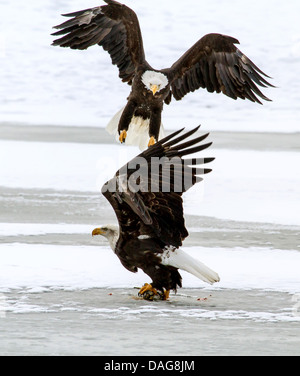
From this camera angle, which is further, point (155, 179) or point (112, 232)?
point (112, 232)

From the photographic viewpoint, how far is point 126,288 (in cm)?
527

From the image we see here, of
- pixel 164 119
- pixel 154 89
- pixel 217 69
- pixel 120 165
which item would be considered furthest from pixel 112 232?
pixel 164 119

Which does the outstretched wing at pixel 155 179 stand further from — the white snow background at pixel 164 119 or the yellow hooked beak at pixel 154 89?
the yellow hooked beak at pixel 154 89

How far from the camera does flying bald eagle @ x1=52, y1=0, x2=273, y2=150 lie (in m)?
7.09

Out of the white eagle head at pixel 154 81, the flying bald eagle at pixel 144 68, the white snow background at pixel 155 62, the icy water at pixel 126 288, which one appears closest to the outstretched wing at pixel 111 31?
the flying bald eagle at pixel 144 68

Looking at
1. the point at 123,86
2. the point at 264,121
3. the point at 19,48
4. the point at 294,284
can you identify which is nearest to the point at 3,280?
the point at 294,284

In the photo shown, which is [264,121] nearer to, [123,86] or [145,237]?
[123,86]

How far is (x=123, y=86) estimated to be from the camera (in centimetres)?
1702

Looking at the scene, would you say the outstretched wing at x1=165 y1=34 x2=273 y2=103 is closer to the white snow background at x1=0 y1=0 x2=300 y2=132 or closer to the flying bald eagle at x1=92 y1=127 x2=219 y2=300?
Result: the flying bald eagle at x1=92 y1=127 x2=219 y2=300

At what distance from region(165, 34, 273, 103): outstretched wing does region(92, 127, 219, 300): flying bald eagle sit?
2.69 metres

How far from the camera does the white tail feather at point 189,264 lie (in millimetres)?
4793

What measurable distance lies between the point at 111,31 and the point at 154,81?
2.28 feet

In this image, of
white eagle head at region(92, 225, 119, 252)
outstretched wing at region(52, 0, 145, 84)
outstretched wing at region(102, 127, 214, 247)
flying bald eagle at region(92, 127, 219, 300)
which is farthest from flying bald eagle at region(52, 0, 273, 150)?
outstretched wing at region(102, 127, 214, 247)

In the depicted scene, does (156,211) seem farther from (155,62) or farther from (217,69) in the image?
(155,62)
